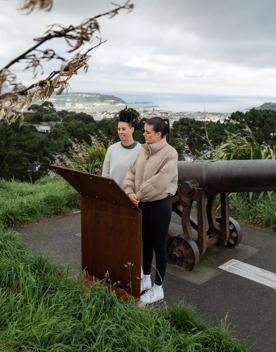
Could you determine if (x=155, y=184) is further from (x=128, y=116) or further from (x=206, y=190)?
(x=206, y=190)

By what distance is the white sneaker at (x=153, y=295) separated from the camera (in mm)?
3629

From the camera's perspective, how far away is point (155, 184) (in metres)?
3.39

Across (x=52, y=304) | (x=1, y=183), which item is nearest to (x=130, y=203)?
(x=52, y=304)

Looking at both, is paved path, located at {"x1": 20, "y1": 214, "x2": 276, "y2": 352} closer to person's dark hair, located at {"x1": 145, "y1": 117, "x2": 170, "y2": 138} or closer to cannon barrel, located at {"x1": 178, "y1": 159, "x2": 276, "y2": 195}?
cannon barrel, located at {"x1": 178, "y1": 159, "x2": 276, "y2": 195}

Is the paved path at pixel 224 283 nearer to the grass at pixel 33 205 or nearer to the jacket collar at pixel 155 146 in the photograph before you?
the grass at pixel 33 205

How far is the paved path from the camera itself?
3377mm

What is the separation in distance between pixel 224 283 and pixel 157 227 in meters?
1.06

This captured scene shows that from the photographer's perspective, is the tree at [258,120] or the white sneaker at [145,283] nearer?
the white sneaker at [145,283]

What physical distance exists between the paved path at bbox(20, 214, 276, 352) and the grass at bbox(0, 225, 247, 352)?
1.01ft

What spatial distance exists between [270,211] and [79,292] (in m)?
3.40

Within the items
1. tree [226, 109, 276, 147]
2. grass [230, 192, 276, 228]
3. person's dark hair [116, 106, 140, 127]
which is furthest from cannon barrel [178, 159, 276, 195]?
tree [226, 109, 276, 147]

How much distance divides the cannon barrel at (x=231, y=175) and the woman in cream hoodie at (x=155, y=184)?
0.78 meters

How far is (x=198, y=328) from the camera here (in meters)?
3.18

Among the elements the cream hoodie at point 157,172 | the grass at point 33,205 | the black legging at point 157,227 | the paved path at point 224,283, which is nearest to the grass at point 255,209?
the paved path at point 224,283
